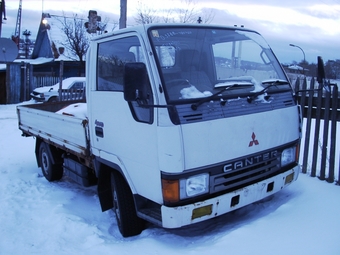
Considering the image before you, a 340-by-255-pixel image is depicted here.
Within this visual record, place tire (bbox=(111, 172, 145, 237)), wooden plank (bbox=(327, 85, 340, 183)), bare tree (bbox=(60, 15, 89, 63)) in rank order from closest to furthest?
tire (bbox=(111, 172, 145, 237)) → wooden plank (bbox=(327, 85, 340, 183)) → bare tree (bbox=(60, 15, 89, 63))

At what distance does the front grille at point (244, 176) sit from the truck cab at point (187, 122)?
11 millimetres

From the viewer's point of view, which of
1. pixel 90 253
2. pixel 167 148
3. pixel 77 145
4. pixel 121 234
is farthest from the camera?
pixel 77 145

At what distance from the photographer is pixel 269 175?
3.84 m

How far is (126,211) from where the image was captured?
395 centimetres

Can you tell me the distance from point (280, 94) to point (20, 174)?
16.9 feet

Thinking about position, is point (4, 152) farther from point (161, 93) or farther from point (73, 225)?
point (161, 93)

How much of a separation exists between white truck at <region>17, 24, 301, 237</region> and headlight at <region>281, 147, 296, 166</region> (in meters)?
0.02

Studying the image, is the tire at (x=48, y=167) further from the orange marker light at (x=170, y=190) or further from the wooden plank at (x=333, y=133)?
the wooden plank at (x=333, y=133)

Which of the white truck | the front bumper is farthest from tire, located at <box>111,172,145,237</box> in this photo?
the front bumper

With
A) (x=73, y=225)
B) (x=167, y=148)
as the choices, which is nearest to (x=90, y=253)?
(x=73, y=225)

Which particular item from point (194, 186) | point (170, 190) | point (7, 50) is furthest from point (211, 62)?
point (7, 50)

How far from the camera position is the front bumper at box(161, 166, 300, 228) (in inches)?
125

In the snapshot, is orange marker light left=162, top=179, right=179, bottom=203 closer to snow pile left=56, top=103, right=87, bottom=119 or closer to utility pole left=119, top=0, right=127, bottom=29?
snow pile left=56, top=103, right=87, bottom=119

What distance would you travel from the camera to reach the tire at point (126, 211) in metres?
3.95
